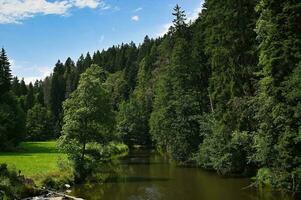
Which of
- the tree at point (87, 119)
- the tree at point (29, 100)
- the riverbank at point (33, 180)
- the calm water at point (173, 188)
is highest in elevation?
the tree at point (29, 100)

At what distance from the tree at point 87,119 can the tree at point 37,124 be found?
245 ft

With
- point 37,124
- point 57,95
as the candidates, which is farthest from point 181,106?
point 57,95

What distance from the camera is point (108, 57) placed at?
632 feet

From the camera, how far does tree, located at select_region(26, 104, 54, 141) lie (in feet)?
367

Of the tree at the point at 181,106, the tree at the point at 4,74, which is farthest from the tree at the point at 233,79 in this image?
the tree at the point at 4,74

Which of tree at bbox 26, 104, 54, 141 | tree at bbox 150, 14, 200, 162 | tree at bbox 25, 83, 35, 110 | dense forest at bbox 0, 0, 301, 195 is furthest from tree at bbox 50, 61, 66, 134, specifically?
tree at bbox 150, 14, 200, 162

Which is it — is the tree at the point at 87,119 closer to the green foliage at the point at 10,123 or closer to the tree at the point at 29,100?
the green foliage at the point at 10,123

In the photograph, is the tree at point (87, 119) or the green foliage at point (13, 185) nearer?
the green foliage at point (13, 185)

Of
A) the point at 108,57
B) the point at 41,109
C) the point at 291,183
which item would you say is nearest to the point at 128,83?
the point at 41,109

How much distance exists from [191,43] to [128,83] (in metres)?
87.5

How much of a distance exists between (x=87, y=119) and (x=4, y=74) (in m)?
36.1

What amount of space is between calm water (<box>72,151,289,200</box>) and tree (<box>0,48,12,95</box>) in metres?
33.5

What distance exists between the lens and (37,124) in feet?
371

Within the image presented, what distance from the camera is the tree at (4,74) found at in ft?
227
